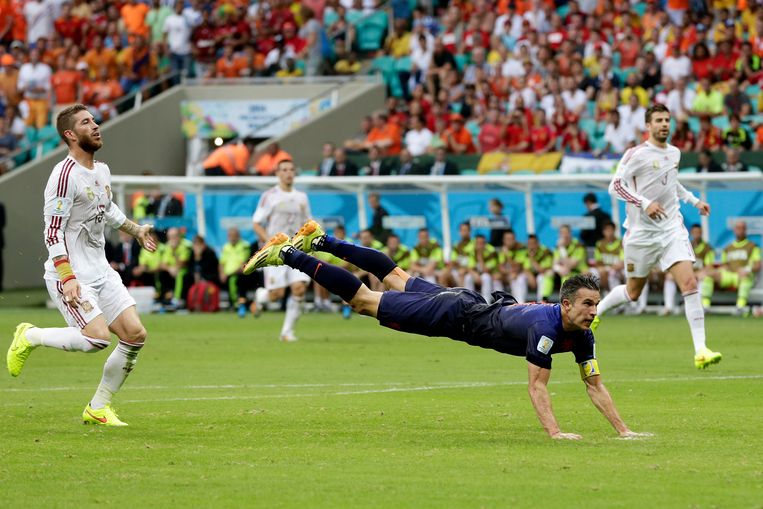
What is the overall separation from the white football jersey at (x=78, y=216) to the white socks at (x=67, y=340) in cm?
44

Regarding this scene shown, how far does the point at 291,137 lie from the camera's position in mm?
34125

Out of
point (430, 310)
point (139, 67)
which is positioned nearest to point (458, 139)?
point (139, 67)

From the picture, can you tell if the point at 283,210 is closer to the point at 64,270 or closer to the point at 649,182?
the point at 649,182

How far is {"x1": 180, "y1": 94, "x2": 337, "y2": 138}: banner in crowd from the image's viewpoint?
34719 millimetres

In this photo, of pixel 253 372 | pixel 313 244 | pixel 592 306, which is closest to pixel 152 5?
pixel 253 372

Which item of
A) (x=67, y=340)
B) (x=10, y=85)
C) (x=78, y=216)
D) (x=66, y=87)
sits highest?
(x=10, y=85)

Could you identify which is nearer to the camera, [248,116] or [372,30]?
[248,116]

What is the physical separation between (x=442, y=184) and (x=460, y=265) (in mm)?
1900

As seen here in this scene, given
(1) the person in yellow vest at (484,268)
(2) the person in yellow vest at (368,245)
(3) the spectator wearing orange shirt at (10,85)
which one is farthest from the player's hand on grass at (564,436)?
(3) the spectator wearing orange shirt at (10,85)

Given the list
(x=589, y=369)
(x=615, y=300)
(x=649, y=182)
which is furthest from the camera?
(x=615, y=300)

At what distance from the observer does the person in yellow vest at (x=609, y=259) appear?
→ 27141 millimetres

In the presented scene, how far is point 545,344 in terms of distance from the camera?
1011cm

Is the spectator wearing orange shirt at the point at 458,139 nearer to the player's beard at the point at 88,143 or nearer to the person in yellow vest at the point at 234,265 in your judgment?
the person in yellow vest at the point at 234,265

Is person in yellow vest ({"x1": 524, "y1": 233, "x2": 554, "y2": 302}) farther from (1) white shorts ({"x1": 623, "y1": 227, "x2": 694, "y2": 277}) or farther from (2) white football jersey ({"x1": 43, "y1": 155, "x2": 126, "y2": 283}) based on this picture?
(2) white football jersey ({"x1": 43, "y1": 155, "x2": 126, "y2": 283})
